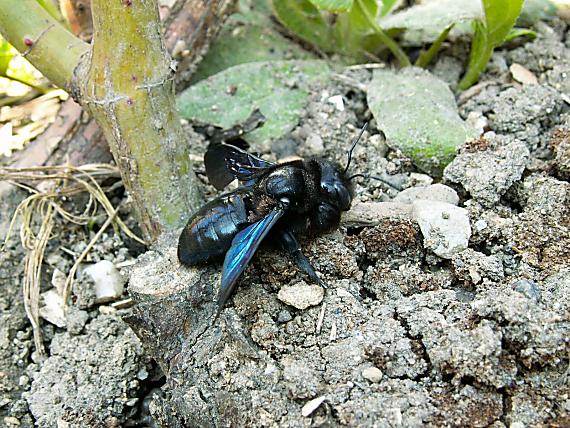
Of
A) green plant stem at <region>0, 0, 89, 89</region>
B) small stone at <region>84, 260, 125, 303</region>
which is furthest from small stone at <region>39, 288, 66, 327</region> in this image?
green plant stem at <region>0, 0, 89, 89</region>

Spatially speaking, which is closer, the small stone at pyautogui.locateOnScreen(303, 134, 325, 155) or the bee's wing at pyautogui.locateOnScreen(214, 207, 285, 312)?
the bee's wing at pyautogui.locateOnScreen(214, 207, 285, 312)

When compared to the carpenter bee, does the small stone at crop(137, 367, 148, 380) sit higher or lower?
lower

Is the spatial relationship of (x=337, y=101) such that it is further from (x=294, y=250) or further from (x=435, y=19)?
(x=294, y=250)

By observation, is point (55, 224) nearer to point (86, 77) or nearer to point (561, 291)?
point (86, 77)

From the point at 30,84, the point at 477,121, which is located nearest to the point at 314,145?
the point at 477,121

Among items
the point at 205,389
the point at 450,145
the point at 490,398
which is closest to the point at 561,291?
the point at 490,398

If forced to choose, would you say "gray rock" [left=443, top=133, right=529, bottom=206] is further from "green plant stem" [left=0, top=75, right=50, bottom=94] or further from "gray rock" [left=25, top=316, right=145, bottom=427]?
"green plant stem" [left=0, top=75, right=50, bottom=94]

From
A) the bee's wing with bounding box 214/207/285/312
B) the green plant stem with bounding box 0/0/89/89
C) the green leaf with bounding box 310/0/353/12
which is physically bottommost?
the bee's wing with bounding box 214/207/285/312
